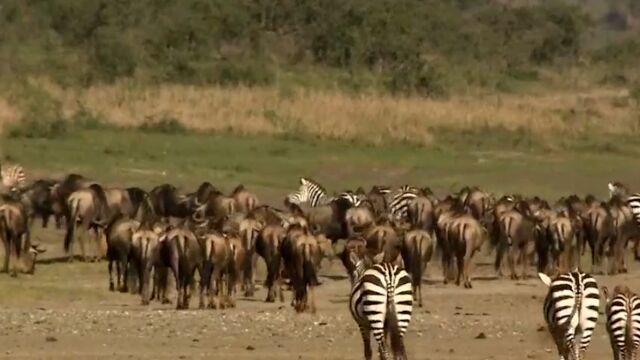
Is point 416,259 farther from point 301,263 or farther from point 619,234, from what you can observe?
point 619,234

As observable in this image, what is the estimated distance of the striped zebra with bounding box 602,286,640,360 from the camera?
14969 mm

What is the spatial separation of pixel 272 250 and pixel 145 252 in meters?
1.77

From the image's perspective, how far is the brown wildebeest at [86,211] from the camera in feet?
95.4

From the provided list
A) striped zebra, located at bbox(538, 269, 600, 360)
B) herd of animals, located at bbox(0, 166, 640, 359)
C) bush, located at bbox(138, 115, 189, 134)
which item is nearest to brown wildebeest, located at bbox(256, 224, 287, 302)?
herd of animals, located at bbox(0, 166, 640, 359)

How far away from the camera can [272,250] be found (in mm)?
24219

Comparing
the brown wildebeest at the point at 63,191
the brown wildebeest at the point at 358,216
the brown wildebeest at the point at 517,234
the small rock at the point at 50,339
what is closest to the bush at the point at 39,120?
the brown wildebeest at the point at 63,191

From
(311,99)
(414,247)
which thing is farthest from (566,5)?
(414,247)

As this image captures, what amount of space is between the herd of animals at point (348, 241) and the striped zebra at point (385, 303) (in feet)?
0.04

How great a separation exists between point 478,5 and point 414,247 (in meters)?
Answer: 89.0

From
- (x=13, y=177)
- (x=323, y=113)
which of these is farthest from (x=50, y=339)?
(x=323, y=113)

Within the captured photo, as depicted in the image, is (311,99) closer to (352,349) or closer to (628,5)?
(352,349)

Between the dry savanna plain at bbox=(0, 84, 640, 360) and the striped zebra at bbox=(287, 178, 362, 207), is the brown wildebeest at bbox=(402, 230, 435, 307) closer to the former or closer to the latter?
the dry savanna plain at bbox=(0, 84, 640, 360)

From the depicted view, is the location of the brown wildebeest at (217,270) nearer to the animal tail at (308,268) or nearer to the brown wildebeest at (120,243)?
the animal tail at (308,268)

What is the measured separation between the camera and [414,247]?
2444 cm
